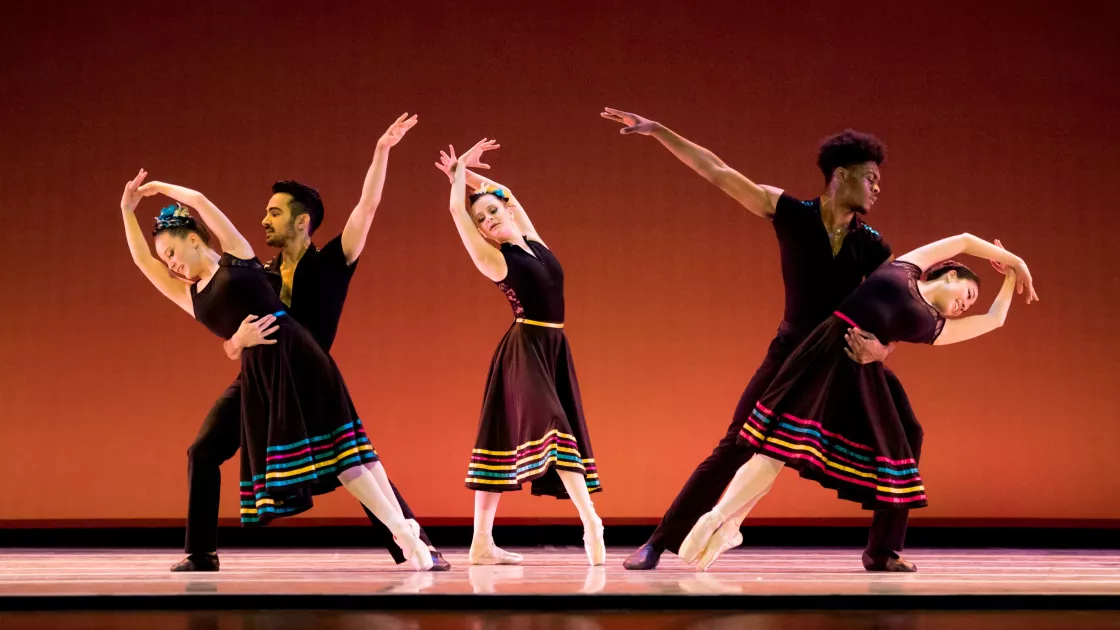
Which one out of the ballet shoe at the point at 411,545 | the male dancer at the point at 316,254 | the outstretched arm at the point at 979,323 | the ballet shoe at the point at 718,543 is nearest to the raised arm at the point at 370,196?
the male dancer at the point at 316,254

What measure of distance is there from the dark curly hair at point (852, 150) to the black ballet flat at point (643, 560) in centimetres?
146

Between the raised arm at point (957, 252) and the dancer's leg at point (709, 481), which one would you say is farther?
the dancer's leg at point (709, 481)

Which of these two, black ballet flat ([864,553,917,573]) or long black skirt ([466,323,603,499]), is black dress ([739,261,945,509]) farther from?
long black skirt ([466,323,603,499])

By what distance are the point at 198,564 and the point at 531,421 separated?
122cm

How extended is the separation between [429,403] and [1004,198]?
9.91ft

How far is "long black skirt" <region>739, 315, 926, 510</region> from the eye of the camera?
149 inches

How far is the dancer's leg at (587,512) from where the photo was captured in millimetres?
4141

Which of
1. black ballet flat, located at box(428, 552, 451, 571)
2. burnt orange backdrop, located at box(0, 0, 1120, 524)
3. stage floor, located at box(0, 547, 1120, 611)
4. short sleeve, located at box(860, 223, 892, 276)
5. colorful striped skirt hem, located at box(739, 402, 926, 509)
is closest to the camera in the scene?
stage floor, located at box(0, 547, 1120, 611)

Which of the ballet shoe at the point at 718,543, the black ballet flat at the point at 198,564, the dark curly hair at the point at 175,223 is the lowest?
the black ballet flat at the point at 198,564

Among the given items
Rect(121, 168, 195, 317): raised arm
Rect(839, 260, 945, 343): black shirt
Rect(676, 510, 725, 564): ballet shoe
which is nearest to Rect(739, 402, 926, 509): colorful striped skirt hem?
Rect(676, 510, 725, 564): ballet shoe

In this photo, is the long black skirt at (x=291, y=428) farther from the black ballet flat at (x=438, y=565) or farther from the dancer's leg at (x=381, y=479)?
the black ballet flat at (x=438, y=565)

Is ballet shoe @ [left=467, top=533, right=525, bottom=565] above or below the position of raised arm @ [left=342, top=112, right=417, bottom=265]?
below

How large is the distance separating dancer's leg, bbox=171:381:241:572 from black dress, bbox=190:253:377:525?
12 centimetres

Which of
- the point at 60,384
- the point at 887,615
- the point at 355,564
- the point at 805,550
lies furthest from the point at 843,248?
the point at 60,384
